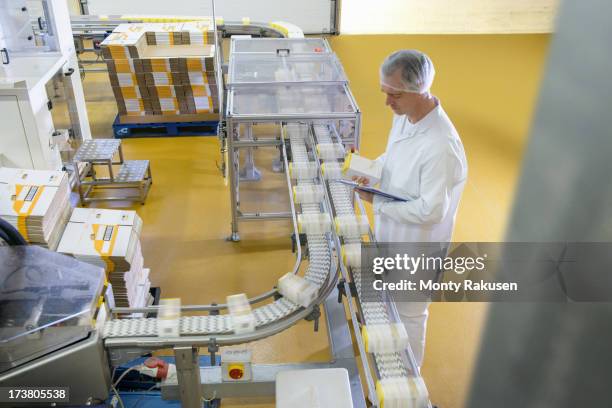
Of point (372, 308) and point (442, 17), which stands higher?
point (372, 308)

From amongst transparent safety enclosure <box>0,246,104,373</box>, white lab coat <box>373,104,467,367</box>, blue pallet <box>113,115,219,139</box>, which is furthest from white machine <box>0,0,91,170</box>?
white lab coat <box>373,104,467,367</box>

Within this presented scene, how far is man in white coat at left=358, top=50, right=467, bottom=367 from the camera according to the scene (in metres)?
2.62

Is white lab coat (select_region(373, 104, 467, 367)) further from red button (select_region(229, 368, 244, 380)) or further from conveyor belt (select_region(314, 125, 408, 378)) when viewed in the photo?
red button (select_region(229, 368, 244, 380))

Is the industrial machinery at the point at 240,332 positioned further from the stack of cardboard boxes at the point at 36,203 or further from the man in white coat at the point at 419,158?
the stack of cardboard boxes at the point at 36,203

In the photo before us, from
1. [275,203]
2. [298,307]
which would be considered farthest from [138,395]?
[275,203]

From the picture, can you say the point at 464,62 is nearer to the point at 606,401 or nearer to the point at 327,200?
the point at 327,200

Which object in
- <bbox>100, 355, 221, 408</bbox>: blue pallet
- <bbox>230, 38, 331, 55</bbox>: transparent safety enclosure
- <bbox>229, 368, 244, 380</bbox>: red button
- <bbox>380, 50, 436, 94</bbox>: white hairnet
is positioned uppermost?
<bbox>380, 50, 436, 94</bbox>: white hairnet

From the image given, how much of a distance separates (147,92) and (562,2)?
7.23m

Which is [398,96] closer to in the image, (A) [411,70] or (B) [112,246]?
(A) [411,70]

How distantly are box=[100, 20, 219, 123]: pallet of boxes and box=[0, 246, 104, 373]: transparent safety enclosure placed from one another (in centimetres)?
487

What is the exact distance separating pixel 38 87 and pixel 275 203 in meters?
2.59

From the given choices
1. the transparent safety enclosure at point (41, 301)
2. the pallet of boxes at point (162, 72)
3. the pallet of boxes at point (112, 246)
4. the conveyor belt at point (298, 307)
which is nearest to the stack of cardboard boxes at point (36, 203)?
the pallet of boxes at point (112, 246)

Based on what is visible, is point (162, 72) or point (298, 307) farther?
point (162, 72)

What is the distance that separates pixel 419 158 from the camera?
2684 mm
